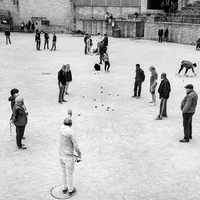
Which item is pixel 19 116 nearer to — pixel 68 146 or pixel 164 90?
pixel 68 146

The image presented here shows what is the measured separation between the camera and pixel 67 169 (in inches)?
235

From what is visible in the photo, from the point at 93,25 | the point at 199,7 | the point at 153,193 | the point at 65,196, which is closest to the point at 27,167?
the point at 65,196

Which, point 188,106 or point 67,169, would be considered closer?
point 67,169

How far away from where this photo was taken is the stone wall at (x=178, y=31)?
1234 inches

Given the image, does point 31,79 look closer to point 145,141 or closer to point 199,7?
point 145,141

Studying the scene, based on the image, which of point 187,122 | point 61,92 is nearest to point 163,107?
point 187,122

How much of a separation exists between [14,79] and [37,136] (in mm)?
7894

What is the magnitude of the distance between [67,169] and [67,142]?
0.59 m

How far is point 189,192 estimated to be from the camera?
6.38m

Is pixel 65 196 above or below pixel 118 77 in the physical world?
below

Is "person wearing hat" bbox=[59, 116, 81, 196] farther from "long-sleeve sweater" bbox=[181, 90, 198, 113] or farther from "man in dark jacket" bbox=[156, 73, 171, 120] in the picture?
"man in dark jacket" bbox=[156, 73, 171, 120]

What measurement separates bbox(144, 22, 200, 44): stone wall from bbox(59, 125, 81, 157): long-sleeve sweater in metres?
28.4

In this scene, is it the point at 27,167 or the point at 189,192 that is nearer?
the point at 189,192

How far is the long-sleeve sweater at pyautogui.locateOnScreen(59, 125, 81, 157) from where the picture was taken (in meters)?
5.76
